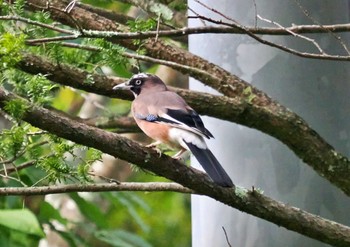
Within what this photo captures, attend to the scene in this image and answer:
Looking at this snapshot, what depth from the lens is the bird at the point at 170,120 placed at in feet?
13.5

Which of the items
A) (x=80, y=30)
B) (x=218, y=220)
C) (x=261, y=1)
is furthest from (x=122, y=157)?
(x=261, y=1)

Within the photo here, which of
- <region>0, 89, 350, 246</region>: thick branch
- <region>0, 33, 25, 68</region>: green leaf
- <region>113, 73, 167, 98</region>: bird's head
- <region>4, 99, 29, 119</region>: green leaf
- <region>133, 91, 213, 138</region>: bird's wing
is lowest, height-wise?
<region>0, 89, 350, 246</region>: thick branch

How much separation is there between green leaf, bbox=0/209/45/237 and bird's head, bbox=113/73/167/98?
73cm

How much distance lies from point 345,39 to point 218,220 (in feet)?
3.61

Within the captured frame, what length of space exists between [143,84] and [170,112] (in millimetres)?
546

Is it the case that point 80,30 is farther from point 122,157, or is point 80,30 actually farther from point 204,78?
point 204,78

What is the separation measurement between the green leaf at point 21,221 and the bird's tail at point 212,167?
78 cm

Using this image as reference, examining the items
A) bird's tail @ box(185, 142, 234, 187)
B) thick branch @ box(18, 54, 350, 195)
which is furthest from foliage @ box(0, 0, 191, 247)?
bird's tail @ box(185, 142, 234, 187)

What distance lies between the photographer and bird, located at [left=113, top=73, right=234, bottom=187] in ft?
13.5

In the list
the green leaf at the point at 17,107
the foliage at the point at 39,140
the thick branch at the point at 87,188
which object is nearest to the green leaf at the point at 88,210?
the foliage at the point at 39,140

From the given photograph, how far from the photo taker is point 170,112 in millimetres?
4355

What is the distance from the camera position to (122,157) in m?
3.46

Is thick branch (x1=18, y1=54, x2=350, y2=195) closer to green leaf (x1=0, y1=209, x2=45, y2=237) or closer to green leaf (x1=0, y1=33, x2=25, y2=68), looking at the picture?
green leaf (x1=0, y1=209, x2=45, y2=237)

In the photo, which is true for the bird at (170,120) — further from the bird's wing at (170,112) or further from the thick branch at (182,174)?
the thick branch at (182,174)
